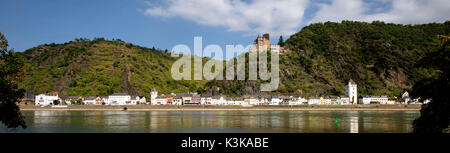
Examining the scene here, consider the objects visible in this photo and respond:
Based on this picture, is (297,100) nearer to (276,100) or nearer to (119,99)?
(276,100)

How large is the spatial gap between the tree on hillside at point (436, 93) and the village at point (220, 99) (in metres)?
91.1

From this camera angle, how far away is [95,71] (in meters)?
128

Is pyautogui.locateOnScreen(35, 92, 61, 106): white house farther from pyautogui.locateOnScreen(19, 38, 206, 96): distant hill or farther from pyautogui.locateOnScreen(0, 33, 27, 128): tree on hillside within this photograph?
pyautogui.locateOnScreen(0, 33, 27, 128): tree on hillside

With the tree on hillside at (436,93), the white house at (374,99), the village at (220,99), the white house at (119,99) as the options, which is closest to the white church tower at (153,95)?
the village at (220,99)

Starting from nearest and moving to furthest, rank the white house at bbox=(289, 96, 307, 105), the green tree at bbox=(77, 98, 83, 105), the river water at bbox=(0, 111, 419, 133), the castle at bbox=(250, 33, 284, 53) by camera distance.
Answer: the river water at bbox=(0, 111, 419, 133), the green tree at bbox=(77, 98, 83, 105), the white house at bbox=(289, 96, 307, 105), the castle at bbox=(250, 33, 284, 53)

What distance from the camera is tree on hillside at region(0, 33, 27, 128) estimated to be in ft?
51.8

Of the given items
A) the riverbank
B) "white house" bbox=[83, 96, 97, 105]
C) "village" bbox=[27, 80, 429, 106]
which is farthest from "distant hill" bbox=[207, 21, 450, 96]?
"white house" bbox=[83, 96, 97, 105]

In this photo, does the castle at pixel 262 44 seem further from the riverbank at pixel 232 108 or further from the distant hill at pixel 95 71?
the riverbank at pixel 232 108

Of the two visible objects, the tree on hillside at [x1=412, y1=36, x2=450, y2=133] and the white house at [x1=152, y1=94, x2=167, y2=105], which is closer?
the tree on hillside at [x1=412, y1=36, x2=450, y2=133]

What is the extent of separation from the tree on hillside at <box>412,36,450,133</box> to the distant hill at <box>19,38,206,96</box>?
109 m

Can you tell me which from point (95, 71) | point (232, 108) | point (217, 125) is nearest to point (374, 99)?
point (232, 108)

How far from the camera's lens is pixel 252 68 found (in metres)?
132

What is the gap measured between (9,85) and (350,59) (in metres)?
139

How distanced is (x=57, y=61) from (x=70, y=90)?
39.8 metres
